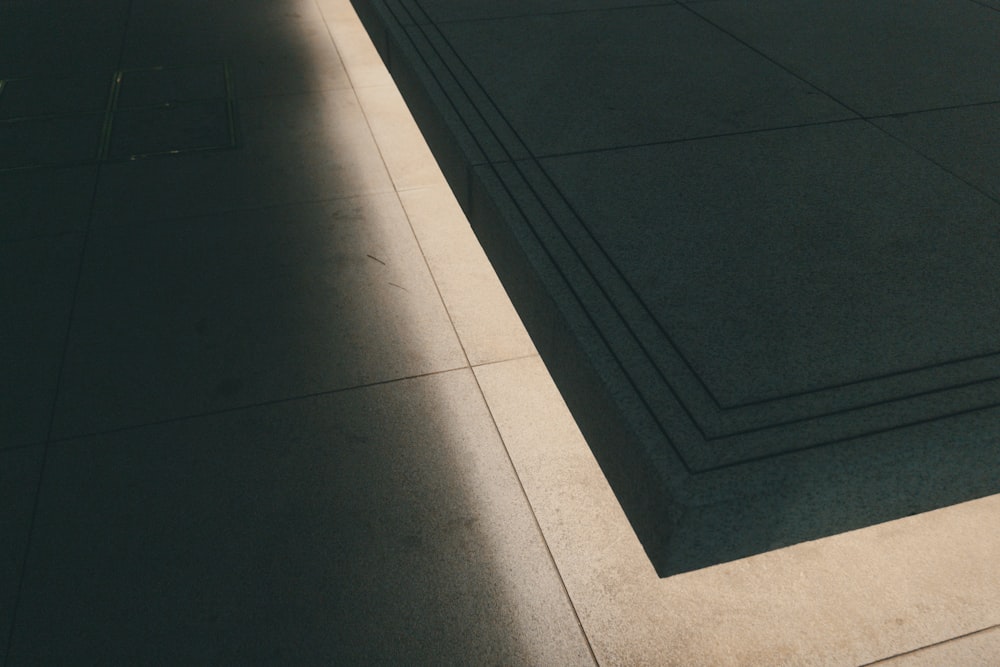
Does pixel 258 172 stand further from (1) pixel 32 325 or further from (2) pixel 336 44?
(2) pixel 336 44

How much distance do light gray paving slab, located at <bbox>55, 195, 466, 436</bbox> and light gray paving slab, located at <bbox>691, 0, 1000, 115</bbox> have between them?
109 inches

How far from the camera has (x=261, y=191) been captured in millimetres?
5207

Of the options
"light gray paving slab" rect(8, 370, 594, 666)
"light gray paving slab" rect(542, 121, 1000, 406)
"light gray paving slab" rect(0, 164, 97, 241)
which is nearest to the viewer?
"light gray paving slab" rect(8, 370, 594, 666)

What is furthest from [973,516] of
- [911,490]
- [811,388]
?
[811,388]

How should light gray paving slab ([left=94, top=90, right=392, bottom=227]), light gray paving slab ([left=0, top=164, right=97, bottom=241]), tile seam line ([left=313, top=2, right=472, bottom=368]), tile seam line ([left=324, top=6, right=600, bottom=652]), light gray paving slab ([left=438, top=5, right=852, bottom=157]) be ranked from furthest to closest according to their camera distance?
light gray paving slab ([left=94, top=90, right=392, bottom=227]), light gray paving slab ([left=0, top=164, right=97, bottom=241]), light gray paving slab ([left=438, top=5, right=852, bottom=157]), tile seam line ([left=313, top=2, right=472, bottom=368]), tile seam line ([left=324, top=6, right=600, bottom=652])

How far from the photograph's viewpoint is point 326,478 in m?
3.18

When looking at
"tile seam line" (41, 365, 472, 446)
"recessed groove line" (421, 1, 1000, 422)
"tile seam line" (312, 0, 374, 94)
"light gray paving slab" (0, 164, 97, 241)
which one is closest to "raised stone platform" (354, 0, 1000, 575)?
"recessed groove line" (421, 1, 1000, 422)

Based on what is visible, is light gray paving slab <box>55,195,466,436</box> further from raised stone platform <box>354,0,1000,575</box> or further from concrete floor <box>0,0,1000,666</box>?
raised stone platform <box>354,0,1000,575</box>

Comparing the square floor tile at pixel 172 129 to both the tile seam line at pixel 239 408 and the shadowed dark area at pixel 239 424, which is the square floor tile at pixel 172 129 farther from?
the tile seam line at pixel 239 408

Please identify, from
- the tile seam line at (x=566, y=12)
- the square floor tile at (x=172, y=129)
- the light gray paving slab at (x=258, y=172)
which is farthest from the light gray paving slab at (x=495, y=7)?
the square floor tile at (x=172, y=129)

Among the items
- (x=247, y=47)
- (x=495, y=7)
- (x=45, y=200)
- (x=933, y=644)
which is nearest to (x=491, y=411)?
(x=933, y=644)

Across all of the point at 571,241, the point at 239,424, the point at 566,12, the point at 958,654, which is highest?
the point at 566,12

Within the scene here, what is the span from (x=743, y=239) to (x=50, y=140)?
494cm

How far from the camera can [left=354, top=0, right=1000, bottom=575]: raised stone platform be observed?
8.28 feet
